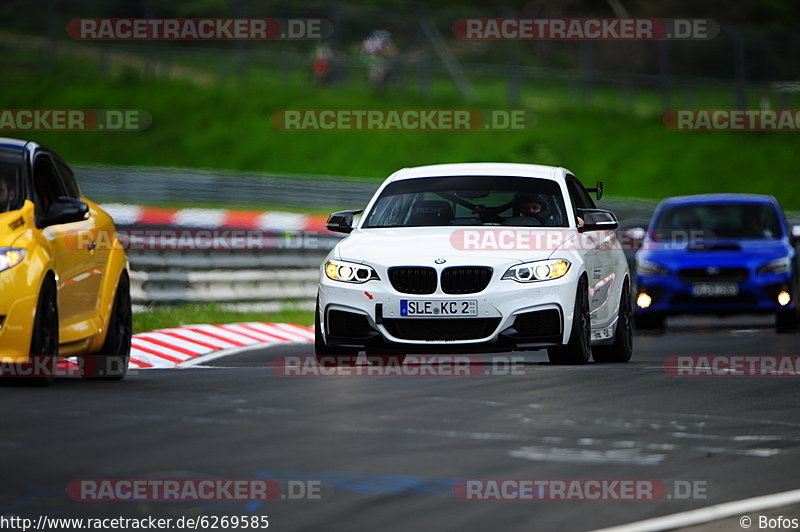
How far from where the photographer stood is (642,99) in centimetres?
4725

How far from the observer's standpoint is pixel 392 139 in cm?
4622

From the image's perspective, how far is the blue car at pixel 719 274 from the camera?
19547mm

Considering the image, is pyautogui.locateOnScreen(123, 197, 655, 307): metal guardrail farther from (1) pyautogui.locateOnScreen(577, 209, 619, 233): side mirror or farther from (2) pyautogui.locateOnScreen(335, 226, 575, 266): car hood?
(1) pyautogui.locateOnScreen(577, 209, 619, 233): side mirror

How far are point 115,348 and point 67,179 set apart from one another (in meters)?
1.27

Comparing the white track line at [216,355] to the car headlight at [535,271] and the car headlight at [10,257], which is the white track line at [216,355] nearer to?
the car headlight at [535,271]

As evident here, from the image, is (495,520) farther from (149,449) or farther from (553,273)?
(553,273)

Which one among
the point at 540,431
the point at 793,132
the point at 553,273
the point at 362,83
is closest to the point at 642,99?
the point at 793,132

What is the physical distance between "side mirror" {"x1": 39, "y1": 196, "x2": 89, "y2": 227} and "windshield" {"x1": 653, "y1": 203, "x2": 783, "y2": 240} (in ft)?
33.3

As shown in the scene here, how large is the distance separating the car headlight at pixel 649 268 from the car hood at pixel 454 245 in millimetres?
6495

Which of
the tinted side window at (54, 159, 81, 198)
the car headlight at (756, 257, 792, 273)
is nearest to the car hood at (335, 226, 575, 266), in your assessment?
the tinted side window at (54, 159, 81, 198)

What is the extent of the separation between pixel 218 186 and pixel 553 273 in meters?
26.4

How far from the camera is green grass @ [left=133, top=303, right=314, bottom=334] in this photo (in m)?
19.1

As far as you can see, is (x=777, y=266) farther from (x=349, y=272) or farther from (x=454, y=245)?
(x=349, y=272)

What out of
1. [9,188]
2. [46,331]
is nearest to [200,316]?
[9,188]
